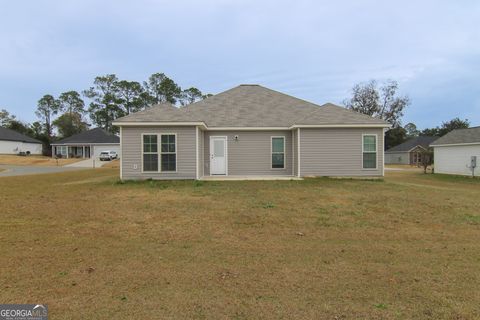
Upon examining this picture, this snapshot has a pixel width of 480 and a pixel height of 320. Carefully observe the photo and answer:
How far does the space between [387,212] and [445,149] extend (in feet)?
65.6

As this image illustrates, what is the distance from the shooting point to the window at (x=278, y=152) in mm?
16469

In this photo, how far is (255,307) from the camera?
3.17 meters

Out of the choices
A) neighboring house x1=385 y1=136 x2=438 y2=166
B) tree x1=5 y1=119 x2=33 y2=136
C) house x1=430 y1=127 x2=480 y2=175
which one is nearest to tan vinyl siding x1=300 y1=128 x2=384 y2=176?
house x1=430 y1=127 x2=480 y2=175

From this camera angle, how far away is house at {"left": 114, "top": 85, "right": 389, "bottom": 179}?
46.7ft

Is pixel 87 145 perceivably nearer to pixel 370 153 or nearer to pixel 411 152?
pixel 370 153

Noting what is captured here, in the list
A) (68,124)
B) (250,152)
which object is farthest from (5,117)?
(250,152)

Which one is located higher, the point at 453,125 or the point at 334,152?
the point at 453,125

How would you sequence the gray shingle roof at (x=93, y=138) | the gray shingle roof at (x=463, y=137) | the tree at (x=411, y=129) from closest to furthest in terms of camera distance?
the gray shingle roof at (x=463, y=137) < the gray shingle roof at (x=93, y=138) < the tree at (x=411, y=129)

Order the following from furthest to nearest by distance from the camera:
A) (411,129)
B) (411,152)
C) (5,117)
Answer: (411,129) < (5,117) < (411,152)

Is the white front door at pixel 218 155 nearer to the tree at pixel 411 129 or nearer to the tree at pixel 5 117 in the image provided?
the tree at pixel 5 117

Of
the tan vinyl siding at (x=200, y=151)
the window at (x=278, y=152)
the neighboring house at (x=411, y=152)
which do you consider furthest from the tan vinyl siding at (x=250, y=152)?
the neighboring house at (x=411, y=152)

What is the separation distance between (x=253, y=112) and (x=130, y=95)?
55.4m

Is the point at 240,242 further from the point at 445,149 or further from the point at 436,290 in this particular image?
the point at 445,149

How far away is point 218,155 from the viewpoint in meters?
16.5
